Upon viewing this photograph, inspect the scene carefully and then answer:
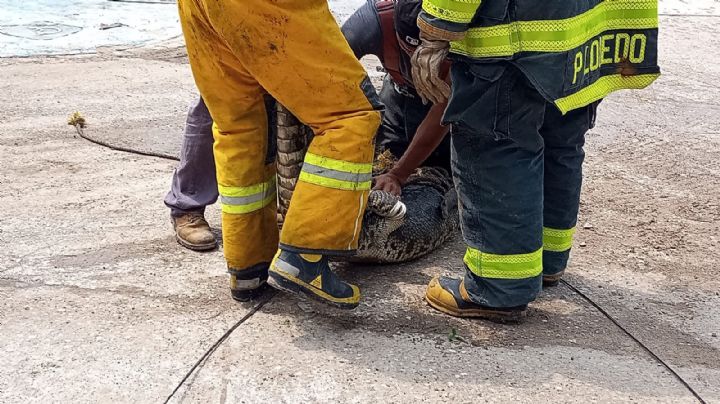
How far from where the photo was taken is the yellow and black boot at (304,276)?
2623 mm

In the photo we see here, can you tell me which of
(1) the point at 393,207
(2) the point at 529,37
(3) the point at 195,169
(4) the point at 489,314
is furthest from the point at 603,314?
(3) the point at 195,169

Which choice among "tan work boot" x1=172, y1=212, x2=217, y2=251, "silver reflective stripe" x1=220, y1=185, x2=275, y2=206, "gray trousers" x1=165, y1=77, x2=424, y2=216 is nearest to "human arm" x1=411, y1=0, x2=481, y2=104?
"silver reflective stripe" x1=220, y1=185, x2=275, y2=206

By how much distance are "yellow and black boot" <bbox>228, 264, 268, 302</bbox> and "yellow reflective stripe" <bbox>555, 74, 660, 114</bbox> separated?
124cm

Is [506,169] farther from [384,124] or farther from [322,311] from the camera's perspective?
[384,124]

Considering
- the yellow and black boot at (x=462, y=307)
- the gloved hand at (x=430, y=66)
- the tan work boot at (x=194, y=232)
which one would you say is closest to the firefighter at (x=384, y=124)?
the tan work boot at (x=194, y=232)

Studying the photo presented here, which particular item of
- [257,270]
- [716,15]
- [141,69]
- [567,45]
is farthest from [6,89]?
[716,15]

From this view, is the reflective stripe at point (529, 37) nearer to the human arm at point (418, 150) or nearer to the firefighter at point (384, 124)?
the firefighter at point (384, 124)

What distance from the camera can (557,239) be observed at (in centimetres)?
308

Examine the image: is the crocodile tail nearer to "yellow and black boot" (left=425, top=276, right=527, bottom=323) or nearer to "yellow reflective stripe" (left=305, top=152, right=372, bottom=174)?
"yellow reflective stripe" (left=305, top=152, right=372, bottom=174)

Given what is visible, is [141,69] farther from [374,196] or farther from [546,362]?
[546,362]

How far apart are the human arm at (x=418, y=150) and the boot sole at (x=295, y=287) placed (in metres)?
0.83

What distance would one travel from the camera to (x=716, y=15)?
8.07 metres

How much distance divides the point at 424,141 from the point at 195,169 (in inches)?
40.4

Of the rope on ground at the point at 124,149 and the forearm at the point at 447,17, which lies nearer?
the forearm at the point at 447,17
